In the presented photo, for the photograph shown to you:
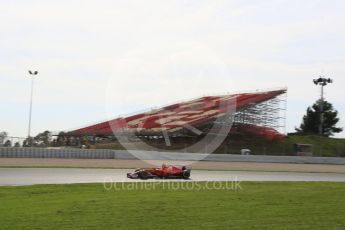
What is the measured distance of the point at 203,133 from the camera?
197 ft

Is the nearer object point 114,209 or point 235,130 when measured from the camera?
point 114,209

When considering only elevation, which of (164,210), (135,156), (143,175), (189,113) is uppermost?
(189,113)

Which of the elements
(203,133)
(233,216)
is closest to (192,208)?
(233,216)

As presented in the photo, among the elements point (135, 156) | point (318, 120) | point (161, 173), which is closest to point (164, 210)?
point (161, 173)

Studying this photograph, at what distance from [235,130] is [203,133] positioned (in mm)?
11501

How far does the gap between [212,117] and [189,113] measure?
5947mm

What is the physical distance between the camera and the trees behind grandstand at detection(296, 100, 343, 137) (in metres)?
87.0

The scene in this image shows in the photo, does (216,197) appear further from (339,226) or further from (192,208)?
(339,226)

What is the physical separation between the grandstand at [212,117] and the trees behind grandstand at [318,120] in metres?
14.0

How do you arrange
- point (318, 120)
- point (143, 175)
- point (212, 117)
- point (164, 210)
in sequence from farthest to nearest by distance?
point (318, 120) → point (212, 117) → point (143, 175) → point (164, 210)

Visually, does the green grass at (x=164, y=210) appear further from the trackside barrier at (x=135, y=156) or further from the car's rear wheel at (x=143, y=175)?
the trackside barrier at (x=135, y=156)

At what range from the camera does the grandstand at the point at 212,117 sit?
57.3 metres

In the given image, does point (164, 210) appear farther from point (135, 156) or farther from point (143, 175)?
point (135, 156)

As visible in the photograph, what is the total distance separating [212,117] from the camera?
62375 mm
